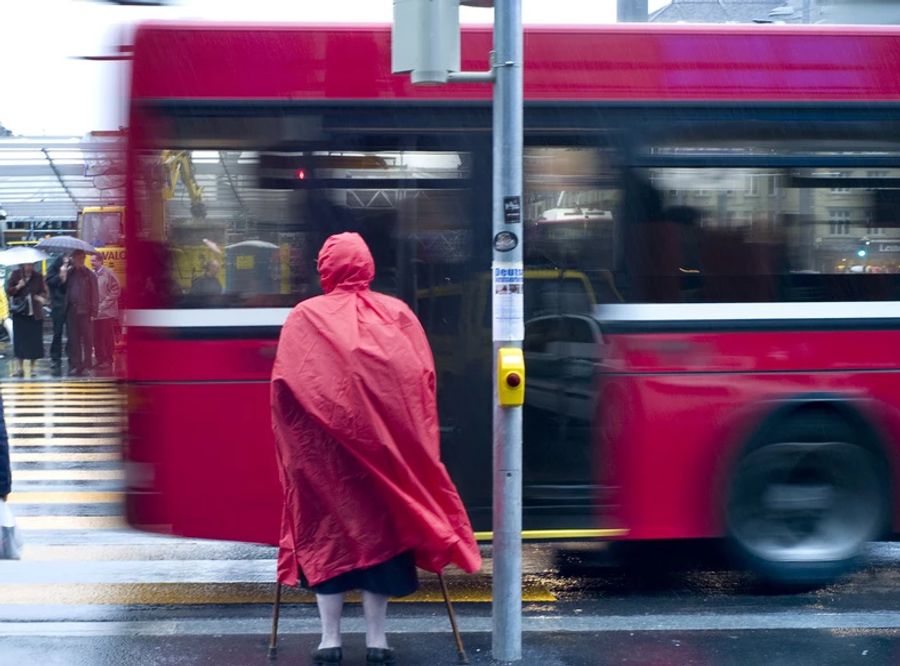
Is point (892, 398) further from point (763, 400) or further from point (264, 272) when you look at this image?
point (264, 272)

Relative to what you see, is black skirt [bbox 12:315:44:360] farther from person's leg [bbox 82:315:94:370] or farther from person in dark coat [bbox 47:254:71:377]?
person's leg [bbox 82:315:94:370]

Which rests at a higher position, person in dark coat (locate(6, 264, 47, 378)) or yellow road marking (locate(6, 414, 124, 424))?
person in dark coat (locate(6, 264, 47, 378))

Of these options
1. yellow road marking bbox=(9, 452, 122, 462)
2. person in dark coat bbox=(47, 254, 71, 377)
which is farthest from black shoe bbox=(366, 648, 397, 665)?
person in dark coat bbox=(47, 254, 71, 377)

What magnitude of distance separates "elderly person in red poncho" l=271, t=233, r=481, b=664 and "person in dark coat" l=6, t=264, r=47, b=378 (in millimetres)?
16244

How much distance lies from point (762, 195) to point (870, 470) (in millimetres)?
1719

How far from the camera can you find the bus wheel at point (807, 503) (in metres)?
7.19

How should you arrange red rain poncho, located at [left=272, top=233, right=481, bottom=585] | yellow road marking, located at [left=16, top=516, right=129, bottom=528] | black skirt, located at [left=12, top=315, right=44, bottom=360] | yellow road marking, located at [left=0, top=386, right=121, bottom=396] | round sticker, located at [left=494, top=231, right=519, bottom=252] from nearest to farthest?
1. red rain poncho, located at [left=272, top=233, right=481, bottom=585]
2. round sticker, located at [left=494, top=231, right=519, bottom=252]
3. yellow road marking, located at [left=16, top=516, right=129, bottom=528]
4. yellow road marking, located at [left=0, top=386, right=121, bottom=396]
5. black skirt, located at [left=12, top=315, right=44, bottom=360]

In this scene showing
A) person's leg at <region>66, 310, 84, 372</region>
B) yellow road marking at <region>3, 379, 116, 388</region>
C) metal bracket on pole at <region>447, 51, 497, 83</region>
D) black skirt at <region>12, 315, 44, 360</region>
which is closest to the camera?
metal bracket on pole at <region>447, 51, 497, 83</region>

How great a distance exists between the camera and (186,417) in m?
6.80

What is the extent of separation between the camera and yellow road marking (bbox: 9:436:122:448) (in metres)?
13.7

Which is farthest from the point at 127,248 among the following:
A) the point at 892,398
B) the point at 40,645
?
the point at 892,398

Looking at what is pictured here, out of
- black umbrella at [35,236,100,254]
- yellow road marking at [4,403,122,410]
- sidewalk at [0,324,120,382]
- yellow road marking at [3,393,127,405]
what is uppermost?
black umbrella at [35,236,100,254]

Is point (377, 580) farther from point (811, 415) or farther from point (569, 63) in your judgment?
point (569, 63)

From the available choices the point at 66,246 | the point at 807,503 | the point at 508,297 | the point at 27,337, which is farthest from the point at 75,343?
the point at 508,297
